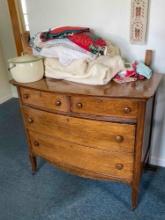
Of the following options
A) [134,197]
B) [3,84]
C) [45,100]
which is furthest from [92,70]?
[3,84]

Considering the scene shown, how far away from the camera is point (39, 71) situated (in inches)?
59.3

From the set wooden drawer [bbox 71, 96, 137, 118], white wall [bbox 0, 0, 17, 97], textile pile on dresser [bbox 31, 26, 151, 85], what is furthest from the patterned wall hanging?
white wall [bbox 0, 0, 17, 97]

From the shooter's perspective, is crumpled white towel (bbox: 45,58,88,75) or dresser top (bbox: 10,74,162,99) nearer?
dresser top (bbox: 10,74,162,99)

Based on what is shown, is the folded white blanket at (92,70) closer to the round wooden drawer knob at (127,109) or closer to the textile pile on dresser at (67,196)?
the round wooden drawer knob at (127,109)

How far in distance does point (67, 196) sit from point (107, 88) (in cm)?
93

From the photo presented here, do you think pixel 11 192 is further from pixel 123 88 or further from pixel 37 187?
pixel 123 88

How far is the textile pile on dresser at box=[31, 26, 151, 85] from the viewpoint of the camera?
139 centimetres

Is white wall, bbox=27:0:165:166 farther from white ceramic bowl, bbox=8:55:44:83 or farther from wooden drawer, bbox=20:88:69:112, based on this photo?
wooden drawer, bbox=20:88:69:112

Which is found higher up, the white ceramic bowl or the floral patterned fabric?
the floral patterned fabric

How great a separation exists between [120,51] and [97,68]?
0.40 metres

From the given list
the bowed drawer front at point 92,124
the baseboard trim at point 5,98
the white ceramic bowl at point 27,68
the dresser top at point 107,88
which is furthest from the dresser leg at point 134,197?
the baseboard trim at point 5,98

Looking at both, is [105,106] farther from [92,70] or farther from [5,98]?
[5,98]

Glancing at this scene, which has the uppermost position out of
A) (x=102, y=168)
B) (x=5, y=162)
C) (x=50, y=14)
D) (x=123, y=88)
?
(x=50, y=14)

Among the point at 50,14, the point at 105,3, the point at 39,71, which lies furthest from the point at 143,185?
the point at 50,14
